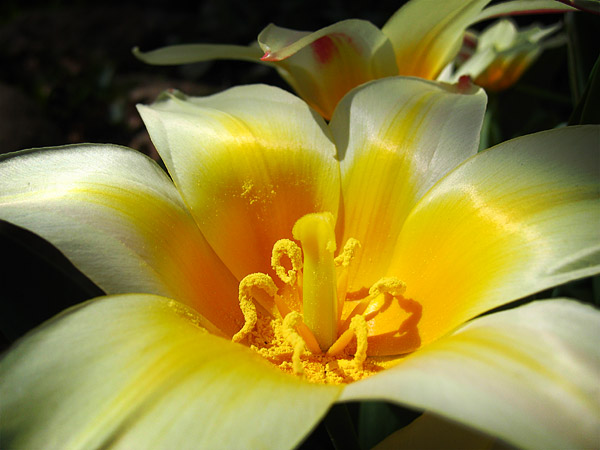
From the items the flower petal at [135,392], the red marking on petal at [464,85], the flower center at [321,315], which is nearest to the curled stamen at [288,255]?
the flower center at [321,315]

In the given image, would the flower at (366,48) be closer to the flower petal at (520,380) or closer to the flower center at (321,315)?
the flower center at (321,315)

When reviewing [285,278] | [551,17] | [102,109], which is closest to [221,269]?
[285,278]

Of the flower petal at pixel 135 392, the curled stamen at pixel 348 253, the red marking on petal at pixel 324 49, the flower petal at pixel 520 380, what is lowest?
the curled stamen at pixel 348 253

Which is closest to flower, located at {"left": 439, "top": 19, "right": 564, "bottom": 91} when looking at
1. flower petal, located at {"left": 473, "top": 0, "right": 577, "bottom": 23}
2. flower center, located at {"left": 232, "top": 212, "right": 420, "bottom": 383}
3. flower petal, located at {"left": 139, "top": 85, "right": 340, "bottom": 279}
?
flower petal, located at {"left": 473, "top": 0, "right": 577, "bottom": 23}

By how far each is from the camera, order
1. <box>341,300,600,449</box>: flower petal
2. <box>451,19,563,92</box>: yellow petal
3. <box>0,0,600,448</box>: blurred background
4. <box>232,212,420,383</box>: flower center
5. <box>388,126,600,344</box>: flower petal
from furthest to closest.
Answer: <box>451,19,563,92</box>: yellow petal, <box>0,0,600,448</box>: blurred background, <box>232,212,420,383</box>: flower center, <box>388,126,600,344</box>: flower petal, <box>341,300,600,449</box>: flower petal

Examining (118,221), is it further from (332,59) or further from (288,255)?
(332,59)

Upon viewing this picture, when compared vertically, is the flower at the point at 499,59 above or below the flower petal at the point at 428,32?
below

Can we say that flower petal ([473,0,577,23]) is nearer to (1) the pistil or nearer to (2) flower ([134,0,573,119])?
(2) flower ([134,0,573,119])
